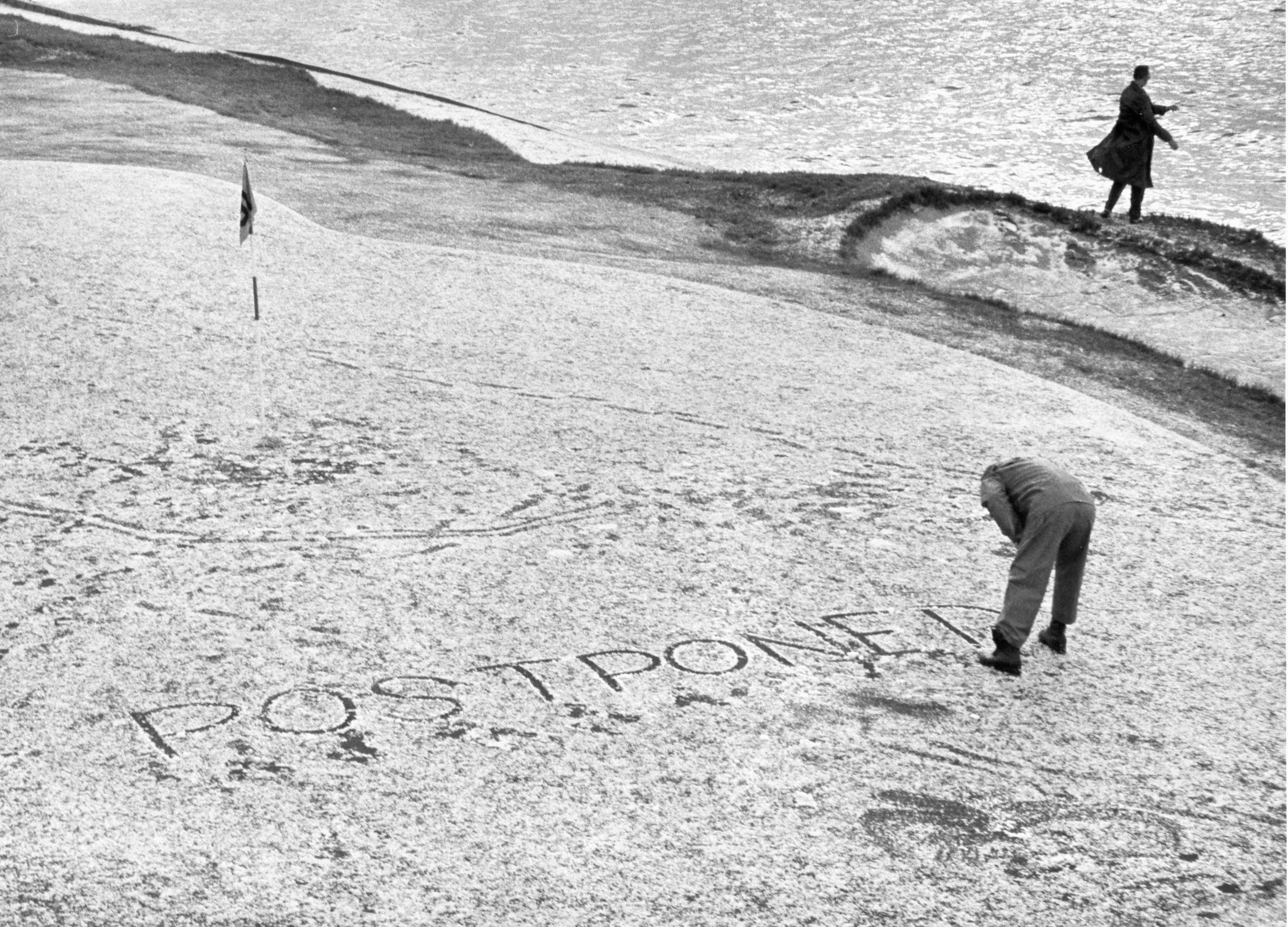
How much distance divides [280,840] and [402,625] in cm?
220

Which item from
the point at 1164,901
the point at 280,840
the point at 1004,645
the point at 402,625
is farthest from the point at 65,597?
the point at 1164,901

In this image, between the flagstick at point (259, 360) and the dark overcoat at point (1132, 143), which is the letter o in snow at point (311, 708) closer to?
the flagstick at point (259, 360)

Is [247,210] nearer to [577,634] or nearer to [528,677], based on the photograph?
[577,634]

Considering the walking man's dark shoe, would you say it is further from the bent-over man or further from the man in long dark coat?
the man in long dark coat

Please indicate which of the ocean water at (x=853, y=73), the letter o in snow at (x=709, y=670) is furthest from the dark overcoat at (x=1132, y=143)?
the letter o in snow at (x=709, y=670)

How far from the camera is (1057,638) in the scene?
8.90m

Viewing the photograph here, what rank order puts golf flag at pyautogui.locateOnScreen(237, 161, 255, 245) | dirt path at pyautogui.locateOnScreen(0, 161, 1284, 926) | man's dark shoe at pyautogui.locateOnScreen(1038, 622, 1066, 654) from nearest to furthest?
dirt path at pyautogui.locateOnScreen(0, 161, 1284, 926)
man's dark shoe at pyautogui.locateOnScreen(1038, 622, 1066, 654)
golf flag at pyautogui.locateOnScreen(237, 161, 255, 245)

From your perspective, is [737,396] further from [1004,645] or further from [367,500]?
[1004,645]

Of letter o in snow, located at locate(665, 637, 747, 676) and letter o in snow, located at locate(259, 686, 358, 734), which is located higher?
letter o in snow, located at locate(665, 637, 747, 676)

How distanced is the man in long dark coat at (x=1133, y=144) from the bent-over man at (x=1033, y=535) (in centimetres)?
1190

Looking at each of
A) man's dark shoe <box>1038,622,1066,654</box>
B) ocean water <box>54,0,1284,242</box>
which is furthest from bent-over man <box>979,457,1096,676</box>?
ocean water <box>54,0,1284,242</box>

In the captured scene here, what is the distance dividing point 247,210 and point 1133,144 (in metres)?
12.8

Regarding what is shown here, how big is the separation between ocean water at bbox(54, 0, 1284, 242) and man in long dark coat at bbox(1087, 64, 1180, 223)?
21.2ft

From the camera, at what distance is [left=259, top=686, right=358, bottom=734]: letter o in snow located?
24.3 feet
